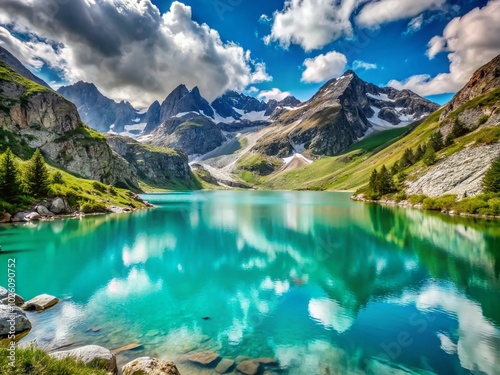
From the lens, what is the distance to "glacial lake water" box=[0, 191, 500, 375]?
14.3 meters

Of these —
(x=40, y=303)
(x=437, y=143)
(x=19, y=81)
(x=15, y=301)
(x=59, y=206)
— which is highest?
(x=19, y=81)

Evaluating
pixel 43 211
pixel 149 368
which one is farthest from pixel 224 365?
pixel 43 211

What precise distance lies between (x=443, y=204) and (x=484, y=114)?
67192 mm

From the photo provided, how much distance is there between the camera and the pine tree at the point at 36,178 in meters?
62.8

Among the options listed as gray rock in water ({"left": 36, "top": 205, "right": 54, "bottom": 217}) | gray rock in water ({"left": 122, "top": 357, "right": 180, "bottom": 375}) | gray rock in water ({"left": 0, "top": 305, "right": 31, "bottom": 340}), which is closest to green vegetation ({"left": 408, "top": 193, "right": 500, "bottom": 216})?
gray rock in water ({"left": 122, "top": 357, "right": 180, "bottom": 375})

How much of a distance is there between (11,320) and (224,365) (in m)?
10.4

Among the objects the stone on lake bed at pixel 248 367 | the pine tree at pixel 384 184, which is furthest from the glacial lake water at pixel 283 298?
the pine tree at pixel 384 184

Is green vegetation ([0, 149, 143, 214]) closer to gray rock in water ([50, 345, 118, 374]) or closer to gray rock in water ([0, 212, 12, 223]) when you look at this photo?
gray rock in water ([0, 212, 12, 223])

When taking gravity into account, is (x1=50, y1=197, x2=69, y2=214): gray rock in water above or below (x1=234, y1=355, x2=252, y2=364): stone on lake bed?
above

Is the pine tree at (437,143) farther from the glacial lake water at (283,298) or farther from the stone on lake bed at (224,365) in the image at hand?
the stone on lake bed at (224,365)

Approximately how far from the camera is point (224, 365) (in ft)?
42.1

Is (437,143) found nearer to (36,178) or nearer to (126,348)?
(36,178)

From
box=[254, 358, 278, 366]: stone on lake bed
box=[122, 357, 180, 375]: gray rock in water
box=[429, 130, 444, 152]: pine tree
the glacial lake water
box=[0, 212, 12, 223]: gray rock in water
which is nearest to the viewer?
box=[122, 357, 180, 375]: gray rock in water

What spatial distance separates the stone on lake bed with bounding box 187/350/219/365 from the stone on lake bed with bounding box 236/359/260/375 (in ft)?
4.37
